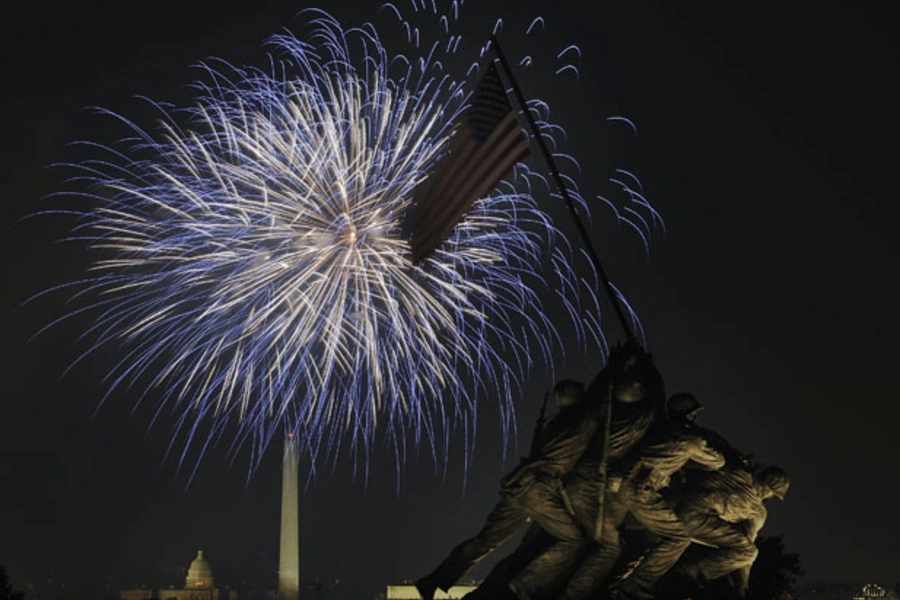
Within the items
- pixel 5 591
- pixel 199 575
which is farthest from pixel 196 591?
pixel 5 591

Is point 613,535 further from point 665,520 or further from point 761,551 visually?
point 761,551

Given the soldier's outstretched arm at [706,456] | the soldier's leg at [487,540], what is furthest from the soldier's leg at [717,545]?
the soldier's leg at [487,540]

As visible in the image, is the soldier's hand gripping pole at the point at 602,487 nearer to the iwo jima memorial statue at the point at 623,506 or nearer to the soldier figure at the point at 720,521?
the iwo jima memorial statue at the point at 623,506

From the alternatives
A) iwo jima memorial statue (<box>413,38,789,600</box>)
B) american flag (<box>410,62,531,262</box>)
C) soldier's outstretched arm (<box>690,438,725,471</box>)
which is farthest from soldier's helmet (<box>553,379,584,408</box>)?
american flag (<box>410,62,531,262</box>)

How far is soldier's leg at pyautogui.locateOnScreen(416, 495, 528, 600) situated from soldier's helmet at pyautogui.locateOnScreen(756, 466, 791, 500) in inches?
146

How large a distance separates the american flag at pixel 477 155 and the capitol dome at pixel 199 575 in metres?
105

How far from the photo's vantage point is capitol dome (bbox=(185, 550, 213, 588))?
4941 inches

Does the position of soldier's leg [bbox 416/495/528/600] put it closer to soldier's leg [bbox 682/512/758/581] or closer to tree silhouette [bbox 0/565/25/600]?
soldier's leg [bbox 682/512/758/581]

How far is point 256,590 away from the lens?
458 feet

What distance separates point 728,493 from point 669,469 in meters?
1.09

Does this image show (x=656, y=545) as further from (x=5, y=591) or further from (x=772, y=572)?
(x=5, y=591)

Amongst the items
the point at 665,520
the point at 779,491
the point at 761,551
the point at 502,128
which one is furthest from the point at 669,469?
A: the point at 761,551

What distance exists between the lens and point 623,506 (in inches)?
846

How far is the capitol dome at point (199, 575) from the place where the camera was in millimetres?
125500
